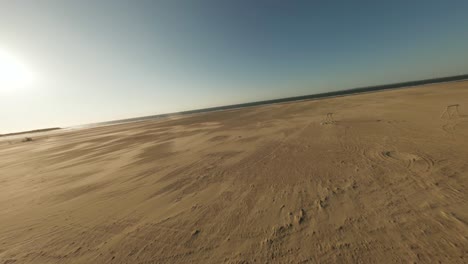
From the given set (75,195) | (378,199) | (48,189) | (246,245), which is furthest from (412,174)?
(48,189)

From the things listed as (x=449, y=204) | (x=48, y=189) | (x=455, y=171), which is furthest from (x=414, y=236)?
(x=48, y=189)

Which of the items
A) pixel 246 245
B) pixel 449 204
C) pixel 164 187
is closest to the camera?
pixel 246 245

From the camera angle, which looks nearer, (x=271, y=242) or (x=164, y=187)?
(x=271, y=242)

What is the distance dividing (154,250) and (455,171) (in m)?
7.91

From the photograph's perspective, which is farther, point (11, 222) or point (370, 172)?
point (370, 172)

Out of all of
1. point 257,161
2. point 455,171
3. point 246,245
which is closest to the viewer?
point 246,245

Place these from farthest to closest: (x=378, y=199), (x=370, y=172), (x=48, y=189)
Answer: (x=48, y=189) < (x=370, y=172) < (x=378, y=199)

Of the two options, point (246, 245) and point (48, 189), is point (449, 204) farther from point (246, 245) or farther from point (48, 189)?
point (48, 189)

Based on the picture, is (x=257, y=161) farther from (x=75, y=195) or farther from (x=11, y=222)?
(x=11, y=222)

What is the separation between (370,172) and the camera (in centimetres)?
547

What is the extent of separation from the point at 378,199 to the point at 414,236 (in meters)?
1.14

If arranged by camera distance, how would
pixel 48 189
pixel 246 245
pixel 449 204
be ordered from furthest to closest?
pixel 48 189 < pixel 449 204 < pixel 246 245

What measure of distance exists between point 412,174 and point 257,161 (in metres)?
4.81

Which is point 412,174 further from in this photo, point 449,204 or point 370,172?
point 449,204
